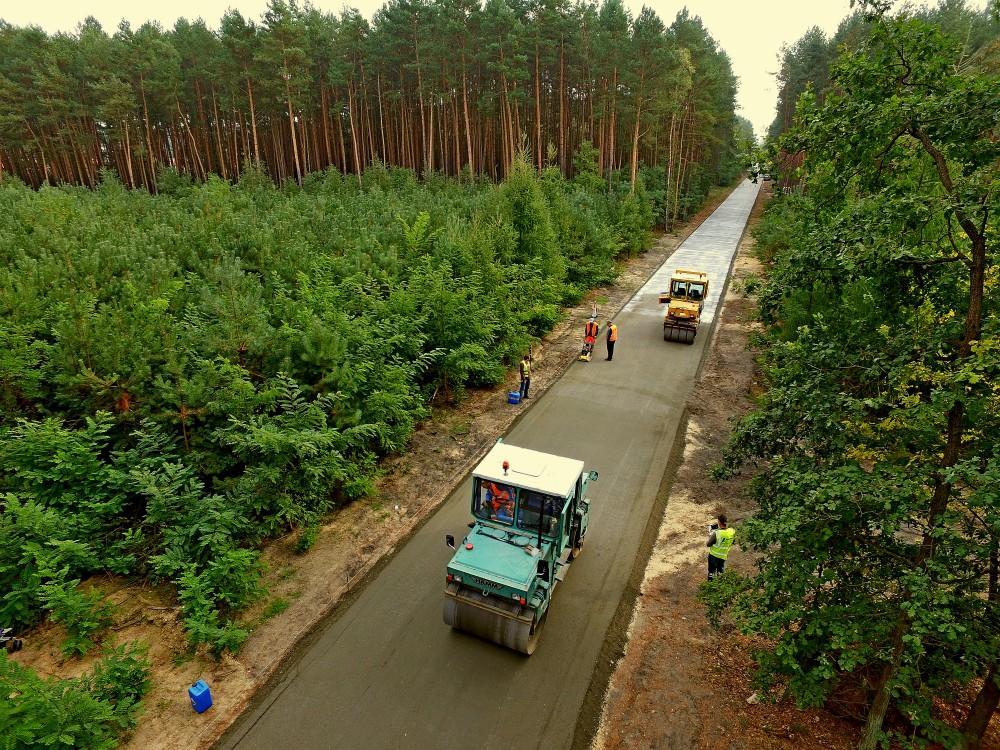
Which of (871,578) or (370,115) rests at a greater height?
(370,115)

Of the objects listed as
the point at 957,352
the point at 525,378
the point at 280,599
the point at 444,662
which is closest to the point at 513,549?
the point at 444,662

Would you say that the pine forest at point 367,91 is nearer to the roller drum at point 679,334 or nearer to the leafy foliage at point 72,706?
the roller drum at point 679,334

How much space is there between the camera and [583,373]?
19.5 m

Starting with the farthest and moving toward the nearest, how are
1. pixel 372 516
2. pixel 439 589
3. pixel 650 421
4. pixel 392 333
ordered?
pixel 650 421, pixel 392 333, pixel 372 516, pixel 439 589

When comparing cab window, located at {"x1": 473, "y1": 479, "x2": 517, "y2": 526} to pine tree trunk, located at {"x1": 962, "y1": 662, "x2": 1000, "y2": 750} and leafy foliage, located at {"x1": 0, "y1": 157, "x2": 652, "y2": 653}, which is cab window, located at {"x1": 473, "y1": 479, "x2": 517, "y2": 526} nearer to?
leafy foliage, located at {"x1": 0, "y1": 157, "x2": 652, "y2": 653}

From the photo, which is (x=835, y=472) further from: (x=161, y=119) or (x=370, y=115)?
(x=161, y=119)

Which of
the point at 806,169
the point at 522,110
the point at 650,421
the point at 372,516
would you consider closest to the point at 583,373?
the point at 650,421

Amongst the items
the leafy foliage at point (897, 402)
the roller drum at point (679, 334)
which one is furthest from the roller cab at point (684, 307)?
the leafy foliage at point (897, 402)

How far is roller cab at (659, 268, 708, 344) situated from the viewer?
22.0 m

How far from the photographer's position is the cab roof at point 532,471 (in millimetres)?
8461

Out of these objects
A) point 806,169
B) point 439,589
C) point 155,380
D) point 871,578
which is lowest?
point 439,589

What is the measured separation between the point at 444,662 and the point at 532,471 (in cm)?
333

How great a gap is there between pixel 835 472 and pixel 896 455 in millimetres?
889

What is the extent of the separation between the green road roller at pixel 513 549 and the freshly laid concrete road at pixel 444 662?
52cm
